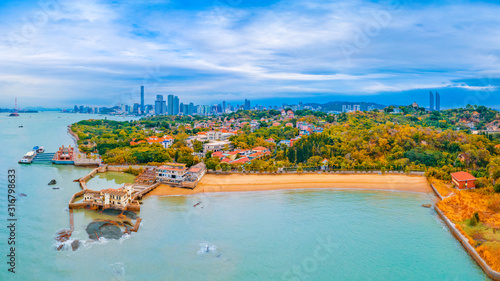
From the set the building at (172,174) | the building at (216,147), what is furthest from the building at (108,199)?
the building at (216,147)

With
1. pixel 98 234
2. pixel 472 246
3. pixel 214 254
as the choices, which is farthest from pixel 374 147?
pixel 98 234

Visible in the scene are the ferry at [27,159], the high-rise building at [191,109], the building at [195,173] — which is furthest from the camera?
the high-rise building at [191,109]

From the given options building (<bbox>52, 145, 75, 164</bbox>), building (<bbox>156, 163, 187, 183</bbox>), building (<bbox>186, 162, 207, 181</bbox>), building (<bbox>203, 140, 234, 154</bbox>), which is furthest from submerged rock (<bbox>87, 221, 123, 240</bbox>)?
building (<bbox>203, 140, 234, 154</bbox>)

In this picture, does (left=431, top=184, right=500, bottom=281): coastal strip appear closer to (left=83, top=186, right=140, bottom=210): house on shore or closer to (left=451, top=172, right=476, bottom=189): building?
(left=451, top=172, right=476, bottom=189): building

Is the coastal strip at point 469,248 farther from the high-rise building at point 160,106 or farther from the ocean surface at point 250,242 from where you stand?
the high-rise building at point 160,106

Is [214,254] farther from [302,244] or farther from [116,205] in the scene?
[116,205]
